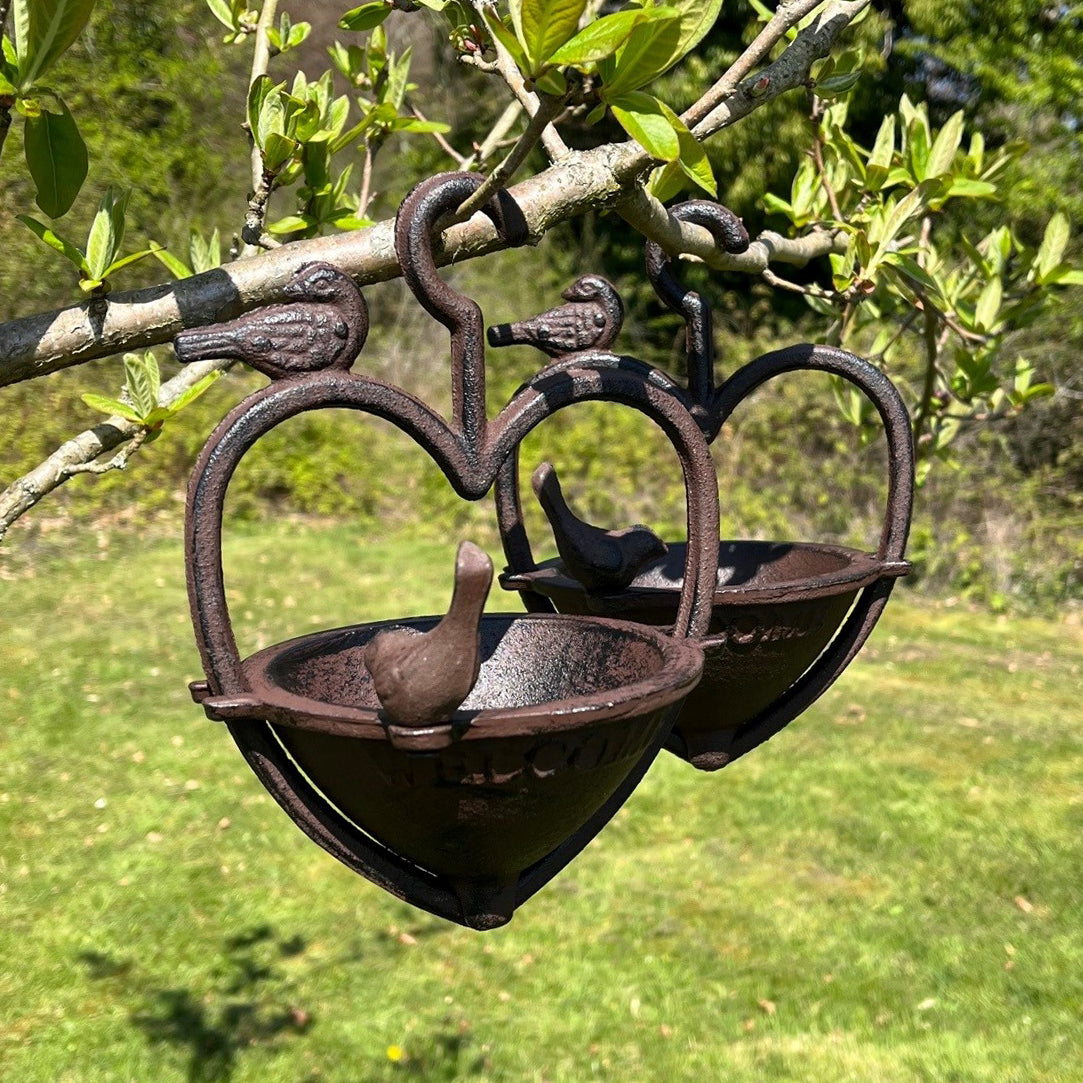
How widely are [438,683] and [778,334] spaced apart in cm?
1124

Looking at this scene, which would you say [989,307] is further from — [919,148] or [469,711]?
[469,711]

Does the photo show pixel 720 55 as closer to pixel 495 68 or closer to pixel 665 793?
pixel 665 793

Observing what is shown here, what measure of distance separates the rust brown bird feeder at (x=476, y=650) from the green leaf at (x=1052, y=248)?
1118 millimetres

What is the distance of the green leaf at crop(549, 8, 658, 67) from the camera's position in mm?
948

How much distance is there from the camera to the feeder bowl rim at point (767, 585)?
1.44 metres

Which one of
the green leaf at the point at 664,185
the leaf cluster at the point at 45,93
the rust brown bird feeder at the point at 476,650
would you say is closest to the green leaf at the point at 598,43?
the rust brown bird feeder at the point at 476,650

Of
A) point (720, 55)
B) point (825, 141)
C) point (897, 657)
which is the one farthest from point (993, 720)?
point (720, 55)

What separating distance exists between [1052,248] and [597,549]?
151cm

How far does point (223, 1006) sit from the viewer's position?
4160 millimetres

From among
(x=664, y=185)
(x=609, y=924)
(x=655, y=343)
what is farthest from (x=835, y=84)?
(x=655, y=343)

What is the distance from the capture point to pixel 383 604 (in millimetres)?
8805

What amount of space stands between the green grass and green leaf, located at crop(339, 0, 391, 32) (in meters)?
3.36

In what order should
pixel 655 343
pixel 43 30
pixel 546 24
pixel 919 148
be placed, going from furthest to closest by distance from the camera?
pixel 655 343 → pixel 919 148 → pixel 43 30 → pixel 546 24

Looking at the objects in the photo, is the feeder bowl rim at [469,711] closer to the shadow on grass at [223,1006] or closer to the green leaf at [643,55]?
the green leaf at [643,55]
